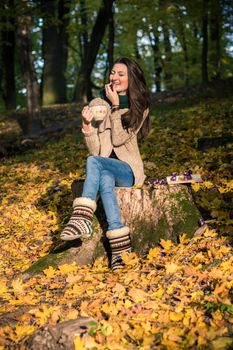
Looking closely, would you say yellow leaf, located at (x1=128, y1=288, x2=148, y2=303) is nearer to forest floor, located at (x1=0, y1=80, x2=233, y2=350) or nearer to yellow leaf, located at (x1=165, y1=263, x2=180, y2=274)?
forest floor, located at (x1=0, y1=80, x2=233, y2=350)

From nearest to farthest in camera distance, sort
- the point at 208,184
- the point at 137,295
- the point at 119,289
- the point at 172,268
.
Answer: the point at 137,295 < the point at 119,289 < the point at 172,268 < the point at 208,184

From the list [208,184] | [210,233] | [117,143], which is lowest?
[210,233]

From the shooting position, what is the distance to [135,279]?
401 centimetres

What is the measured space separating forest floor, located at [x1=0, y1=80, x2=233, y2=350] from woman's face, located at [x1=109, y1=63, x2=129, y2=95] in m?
1.62

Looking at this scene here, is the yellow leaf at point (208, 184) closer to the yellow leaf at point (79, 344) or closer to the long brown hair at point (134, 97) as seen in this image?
the long brown hair at point (134, 97)

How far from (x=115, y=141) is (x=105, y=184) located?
0.59m

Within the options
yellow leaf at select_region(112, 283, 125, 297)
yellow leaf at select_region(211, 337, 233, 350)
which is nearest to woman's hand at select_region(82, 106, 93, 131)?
yellow leaf at select_region(112, 283, 125, 297)

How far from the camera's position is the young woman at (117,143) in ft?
14.8

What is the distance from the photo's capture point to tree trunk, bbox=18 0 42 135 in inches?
464

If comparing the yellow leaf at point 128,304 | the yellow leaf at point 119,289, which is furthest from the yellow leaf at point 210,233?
the yellow leaf at point 128,304

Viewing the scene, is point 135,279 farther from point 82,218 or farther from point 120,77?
point 120,77

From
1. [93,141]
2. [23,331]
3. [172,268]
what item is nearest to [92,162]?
[93,141]

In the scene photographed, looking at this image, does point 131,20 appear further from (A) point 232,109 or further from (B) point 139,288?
(B) point 139,288

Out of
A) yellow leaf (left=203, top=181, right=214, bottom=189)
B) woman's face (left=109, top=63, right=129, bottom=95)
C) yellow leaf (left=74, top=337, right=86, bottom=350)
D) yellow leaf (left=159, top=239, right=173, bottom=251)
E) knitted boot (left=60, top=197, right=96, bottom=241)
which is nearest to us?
yellow leaf (left=74, top=337, right=86, bottom=350)
